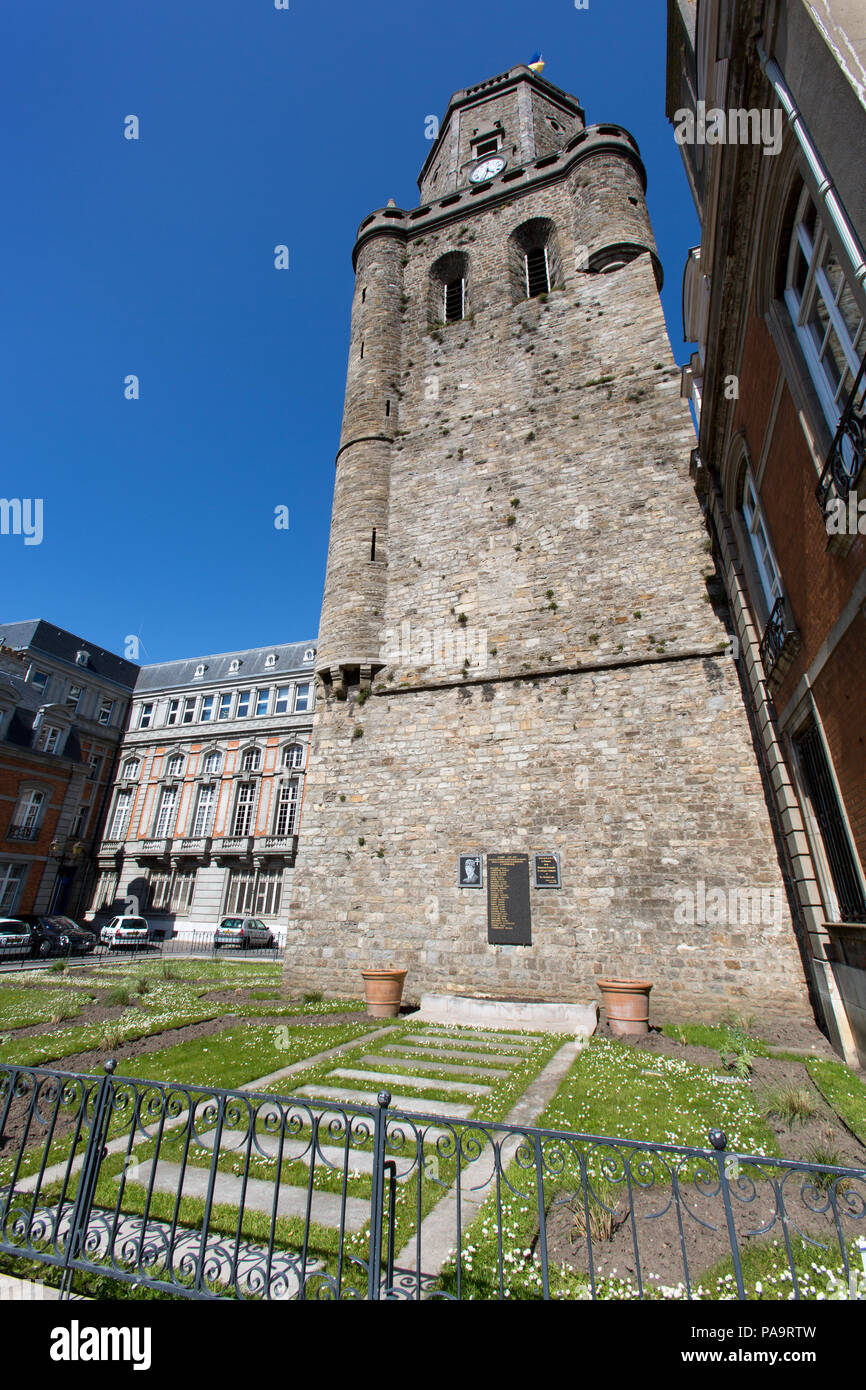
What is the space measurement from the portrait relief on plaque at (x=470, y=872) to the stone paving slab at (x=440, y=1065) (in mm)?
4466

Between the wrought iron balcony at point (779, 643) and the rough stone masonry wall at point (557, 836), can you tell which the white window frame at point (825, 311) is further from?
the rough stone masonry wall at point (557, 836)

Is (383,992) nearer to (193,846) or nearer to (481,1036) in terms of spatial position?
(481,1036)

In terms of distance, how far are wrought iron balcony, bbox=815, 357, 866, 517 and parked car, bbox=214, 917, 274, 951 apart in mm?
28532

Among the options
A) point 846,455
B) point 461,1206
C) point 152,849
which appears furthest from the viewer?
point 152,849

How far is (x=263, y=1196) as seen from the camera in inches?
172

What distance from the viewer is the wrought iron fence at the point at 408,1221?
2.98 meters

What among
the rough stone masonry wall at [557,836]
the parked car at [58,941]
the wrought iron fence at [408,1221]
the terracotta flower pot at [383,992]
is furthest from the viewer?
the parked car at [58,941]

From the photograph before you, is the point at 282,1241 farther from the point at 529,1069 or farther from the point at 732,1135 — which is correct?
the point at 529,1069

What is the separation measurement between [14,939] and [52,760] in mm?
13720

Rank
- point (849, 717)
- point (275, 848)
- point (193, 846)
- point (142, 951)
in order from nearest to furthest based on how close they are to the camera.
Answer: point (849, 717)
point (142, 951)
point (275, 848)
point (193, 846)

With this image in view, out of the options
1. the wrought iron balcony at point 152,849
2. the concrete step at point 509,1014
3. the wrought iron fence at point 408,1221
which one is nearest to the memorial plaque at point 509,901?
the concrete step at point 509,1014

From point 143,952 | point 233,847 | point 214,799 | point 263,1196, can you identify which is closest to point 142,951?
point 143,952

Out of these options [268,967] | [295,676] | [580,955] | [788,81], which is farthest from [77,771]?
[788,81]

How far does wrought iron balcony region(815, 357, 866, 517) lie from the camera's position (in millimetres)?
5410
